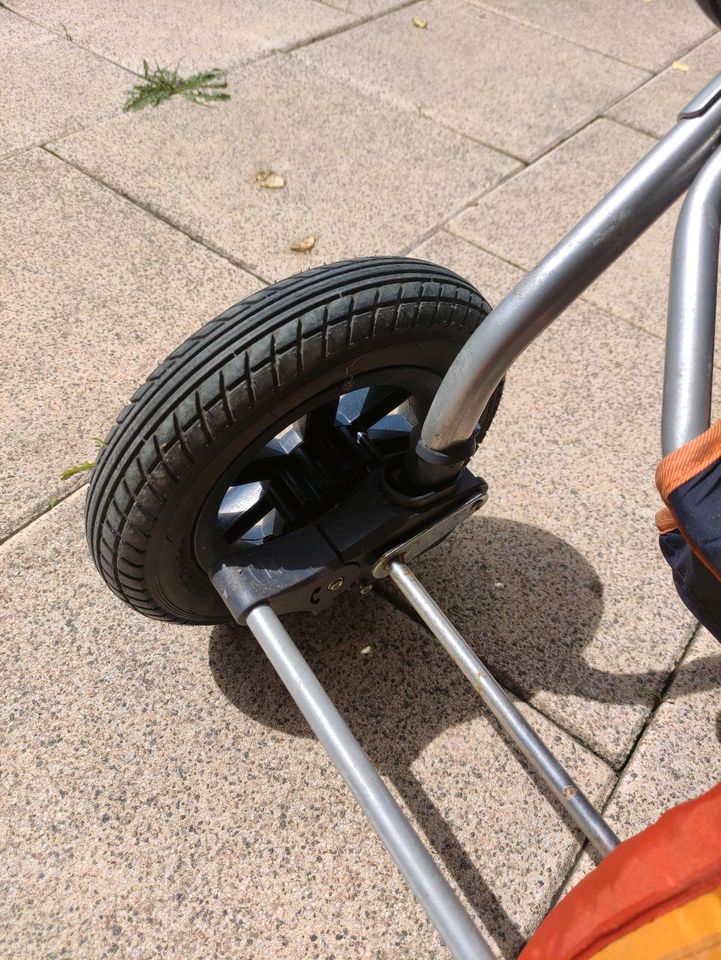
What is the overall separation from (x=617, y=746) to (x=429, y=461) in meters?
0.85

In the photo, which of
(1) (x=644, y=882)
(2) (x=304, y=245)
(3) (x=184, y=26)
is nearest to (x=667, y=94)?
(2) (x=304, y=245)

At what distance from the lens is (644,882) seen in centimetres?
104

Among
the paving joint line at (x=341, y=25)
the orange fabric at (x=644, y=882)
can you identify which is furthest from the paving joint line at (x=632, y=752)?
the paving joint line at (x=341, y=25)

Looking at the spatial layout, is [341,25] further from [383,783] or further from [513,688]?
[383,783]

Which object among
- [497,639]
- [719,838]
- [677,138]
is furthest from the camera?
[497,639]

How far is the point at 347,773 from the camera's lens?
142 cm

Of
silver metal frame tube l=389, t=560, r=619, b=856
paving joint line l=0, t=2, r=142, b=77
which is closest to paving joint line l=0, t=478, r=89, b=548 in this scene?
silver metal frame tube l=389, t=560, r=619, b=856

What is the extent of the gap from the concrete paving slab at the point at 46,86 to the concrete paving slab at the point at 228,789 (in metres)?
2.31

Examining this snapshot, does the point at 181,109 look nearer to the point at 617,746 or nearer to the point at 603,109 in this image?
the point at 603,109

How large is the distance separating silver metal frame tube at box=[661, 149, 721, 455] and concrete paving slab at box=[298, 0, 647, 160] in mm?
2733

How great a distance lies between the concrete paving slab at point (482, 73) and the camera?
404 centimetres

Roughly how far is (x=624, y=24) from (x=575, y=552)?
4201mm

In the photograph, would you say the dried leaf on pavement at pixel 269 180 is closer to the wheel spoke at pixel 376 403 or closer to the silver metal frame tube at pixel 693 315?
the wheel spoke at pixel 376 403

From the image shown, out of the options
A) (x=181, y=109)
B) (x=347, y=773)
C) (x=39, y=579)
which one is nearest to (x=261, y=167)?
(x=181, y=109)
